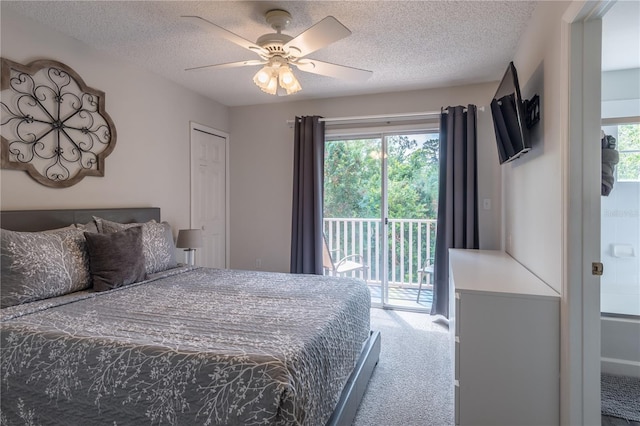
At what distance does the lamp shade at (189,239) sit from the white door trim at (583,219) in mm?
2981

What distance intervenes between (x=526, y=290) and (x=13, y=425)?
245cm

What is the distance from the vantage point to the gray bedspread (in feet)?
3.77

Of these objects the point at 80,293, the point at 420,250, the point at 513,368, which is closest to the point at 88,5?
the point at 80,293

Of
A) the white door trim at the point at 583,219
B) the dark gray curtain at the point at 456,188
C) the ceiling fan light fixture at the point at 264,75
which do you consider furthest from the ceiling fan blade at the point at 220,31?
the dark gray curtain at the point at 456,188

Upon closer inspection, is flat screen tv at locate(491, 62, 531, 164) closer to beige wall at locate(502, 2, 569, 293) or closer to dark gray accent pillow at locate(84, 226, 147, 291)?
beige wall at locate(502, 2, 569, 293)

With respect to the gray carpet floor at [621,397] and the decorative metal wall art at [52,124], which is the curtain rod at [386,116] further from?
the gray carpet floor at [621,397]

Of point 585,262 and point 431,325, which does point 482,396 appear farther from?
point 431,325

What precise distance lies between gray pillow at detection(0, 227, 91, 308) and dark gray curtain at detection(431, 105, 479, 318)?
3.16 meters

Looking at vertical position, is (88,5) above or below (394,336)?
above

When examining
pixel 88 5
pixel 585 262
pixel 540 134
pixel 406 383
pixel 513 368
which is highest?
pixel 88 5

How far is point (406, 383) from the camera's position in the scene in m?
2.32

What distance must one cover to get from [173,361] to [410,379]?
1791mm

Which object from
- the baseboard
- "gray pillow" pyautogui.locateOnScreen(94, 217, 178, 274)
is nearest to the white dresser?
the baseboard

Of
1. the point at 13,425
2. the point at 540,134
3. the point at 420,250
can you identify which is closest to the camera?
the point at 13,425
